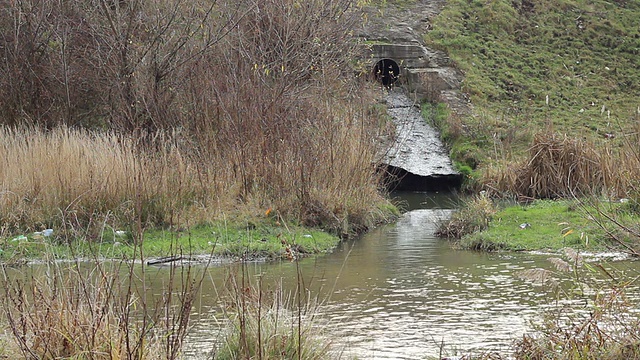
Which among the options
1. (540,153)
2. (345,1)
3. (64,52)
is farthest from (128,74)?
(540,153)

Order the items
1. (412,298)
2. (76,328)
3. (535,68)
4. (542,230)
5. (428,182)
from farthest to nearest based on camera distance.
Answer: (535,68) → (428,182) → (542,230) → (412,298) → (76,328)

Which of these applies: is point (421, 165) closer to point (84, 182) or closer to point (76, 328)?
point (84, 182)

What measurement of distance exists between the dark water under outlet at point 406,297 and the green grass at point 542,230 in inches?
19.5

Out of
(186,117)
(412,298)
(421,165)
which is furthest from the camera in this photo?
(421,165)

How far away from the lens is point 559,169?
62.0ft

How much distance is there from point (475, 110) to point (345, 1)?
9065 millimetres

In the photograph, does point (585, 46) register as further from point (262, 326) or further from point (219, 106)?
point (262, 326)

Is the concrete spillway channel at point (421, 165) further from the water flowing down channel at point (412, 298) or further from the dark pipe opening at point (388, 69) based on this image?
the water flowing down channel at point (412, 298)

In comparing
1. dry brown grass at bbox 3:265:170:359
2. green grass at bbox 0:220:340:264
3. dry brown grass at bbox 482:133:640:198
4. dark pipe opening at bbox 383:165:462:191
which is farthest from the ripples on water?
dark pipe opening at bbox 383:165:462:191

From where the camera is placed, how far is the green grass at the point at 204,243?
39.0 feet

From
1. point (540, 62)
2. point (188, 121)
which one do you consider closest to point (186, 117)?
point (188, 121)

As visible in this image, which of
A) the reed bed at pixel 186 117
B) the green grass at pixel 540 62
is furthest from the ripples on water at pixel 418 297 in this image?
the green grass at pixel 540 62

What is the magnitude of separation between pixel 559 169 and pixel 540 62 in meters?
15.7

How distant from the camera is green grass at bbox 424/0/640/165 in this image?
27781 millimetres
